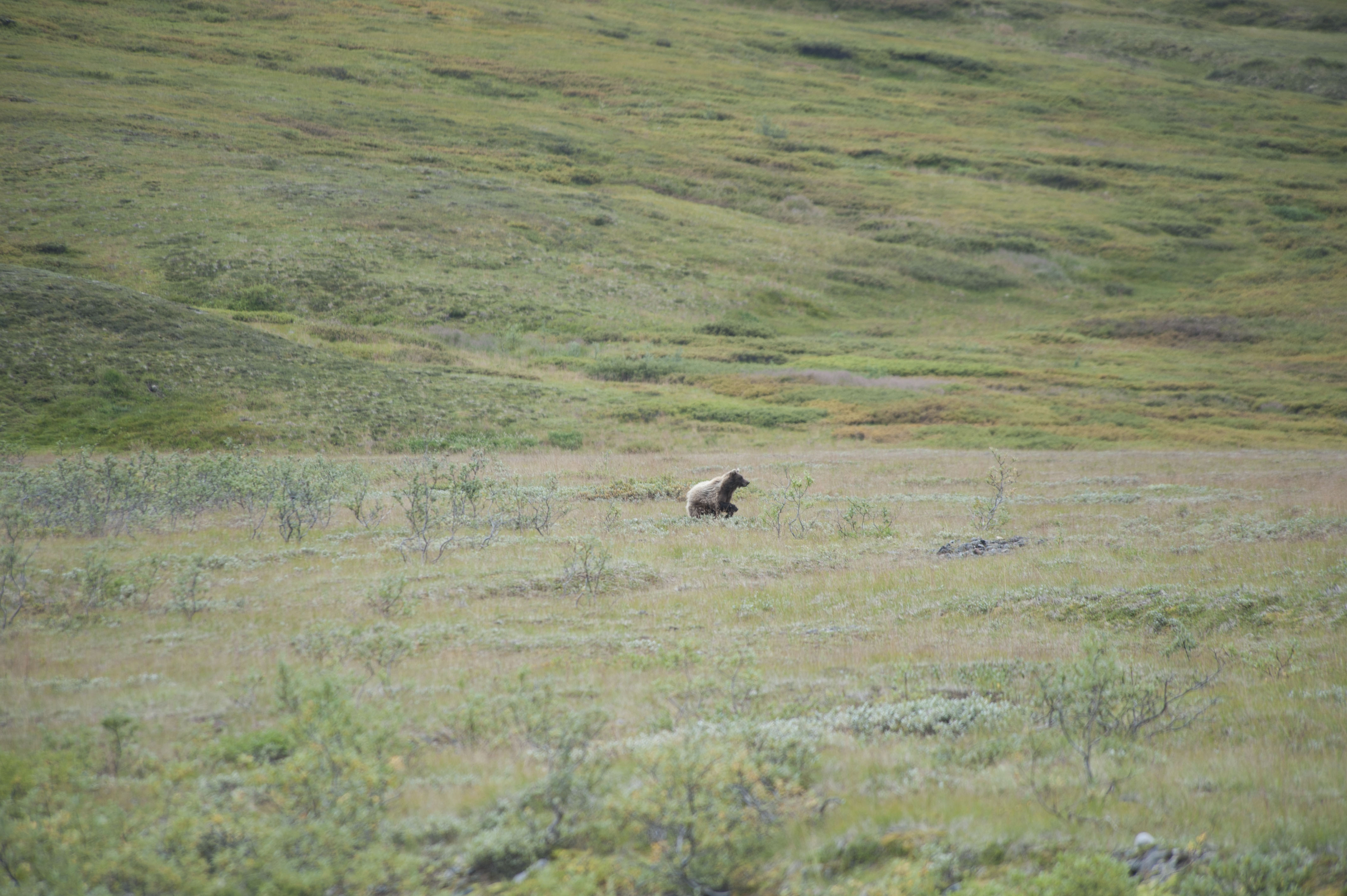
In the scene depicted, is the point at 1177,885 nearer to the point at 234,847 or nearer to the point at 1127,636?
the point at 234,847

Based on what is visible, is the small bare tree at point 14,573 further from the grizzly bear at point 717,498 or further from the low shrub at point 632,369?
the low shrub at point 632,369

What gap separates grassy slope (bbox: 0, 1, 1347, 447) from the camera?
4772 centimetres

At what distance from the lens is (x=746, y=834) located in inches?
238

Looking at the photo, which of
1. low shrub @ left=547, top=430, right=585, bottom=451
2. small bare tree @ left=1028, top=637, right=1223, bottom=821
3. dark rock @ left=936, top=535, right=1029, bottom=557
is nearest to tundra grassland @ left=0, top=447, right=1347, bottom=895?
small bare tree @ left=1028, top=637, right=1223, bottom=821

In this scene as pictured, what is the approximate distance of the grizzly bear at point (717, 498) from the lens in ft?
71.1

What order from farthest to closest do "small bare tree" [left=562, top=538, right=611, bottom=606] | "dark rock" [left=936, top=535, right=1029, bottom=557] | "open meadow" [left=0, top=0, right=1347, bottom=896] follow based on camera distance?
"dark rock" [left=936, top=535, right=1029, bottom=557], "small bare tree" [left=562, top=538, right=611, bottom=606], "open meadow" [left=0, top=0, right=1347, bottom=896]

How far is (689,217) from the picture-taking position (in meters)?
83.9

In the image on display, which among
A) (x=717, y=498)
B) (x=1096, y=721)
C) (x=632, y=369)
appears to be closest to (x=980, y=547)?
(x=717, y=498)

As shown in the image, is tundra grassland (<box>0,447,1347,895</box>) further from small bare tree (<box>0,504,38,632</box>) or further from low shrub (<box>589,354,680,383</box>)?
low shrub (<box>589,354,680,383</box>)

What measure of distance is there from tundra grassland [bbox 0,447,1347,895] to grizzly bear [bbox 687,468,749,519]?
2969 mm

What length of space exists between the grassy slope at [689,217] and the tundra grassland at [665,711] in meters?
22.2

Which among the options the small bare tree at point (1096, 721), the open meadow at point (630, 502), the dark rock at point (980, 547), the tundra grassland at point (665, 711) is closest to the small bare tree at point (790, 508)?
the open meadow at point (630, 502)

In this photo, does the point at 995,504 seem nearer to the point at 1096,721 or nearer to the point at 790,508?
the point at 790,508

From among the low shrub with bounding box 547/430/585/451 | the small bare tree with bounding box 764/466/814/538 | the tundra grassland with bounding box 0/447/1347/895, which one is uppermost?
the tundra grassland with bounding box 0/447/1347/895
